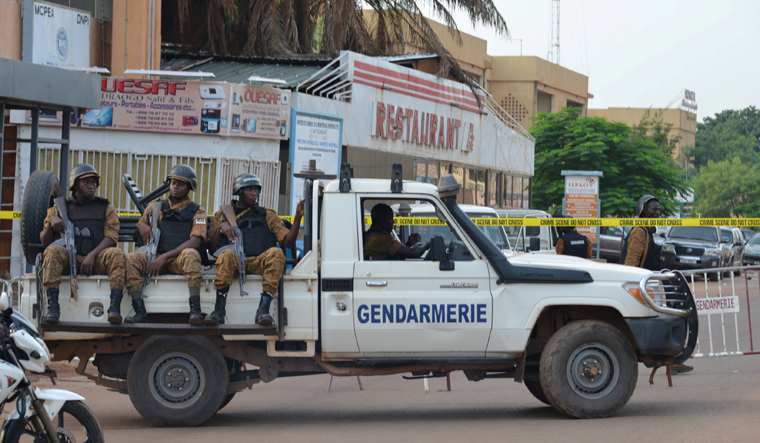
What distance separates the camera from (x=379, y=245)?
738 cm

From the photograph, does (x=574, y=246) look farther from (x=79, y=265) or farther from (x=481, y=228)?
(x=79, y=265)

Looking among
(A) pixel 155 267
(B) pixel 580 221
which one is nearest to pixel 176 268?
(A) pixel 155 267

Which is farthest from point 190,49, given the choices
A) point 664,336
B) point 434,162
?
point 664,336

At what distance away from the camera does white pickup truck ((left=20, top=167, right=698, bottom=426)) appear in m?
7.10

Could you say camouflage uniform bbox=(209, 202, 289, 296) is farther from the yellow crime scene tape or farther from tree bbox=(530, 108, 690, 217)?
tree bbox=(530, 108, 690, 217)

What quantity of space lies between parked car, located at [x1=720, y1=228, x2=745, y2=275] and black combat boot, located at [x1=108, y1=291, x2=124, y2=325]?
23.1 m

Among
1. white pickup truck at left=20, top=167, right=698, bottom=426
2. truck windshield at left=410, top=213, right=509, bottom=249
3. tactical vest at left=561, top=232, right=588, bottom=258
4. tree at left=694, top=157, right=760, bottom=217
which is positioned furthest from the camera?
tree at left=694, top=157, right=760, bottom=217

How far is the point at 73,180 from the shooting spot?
288 inches

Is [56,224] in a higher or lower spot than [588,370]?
higher

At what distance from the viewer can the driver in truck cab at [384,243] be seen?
733cm

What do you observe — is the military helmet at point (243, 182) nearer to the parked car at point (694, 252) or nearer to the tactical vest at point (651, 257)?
the tactical vest at point (651, 257)

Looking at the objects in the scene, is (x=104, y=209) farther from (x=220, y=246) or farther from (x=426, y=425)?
(x=426, y=425)

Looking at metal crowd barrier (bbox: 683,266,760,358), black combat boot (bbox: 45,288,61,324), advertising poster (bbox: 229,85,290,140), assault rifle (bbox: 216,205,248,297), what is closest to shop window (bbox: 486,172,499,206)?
advertising poster (bbox: 229,85,290,140)

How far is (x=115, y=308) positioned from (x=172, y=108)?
34.7 ft
